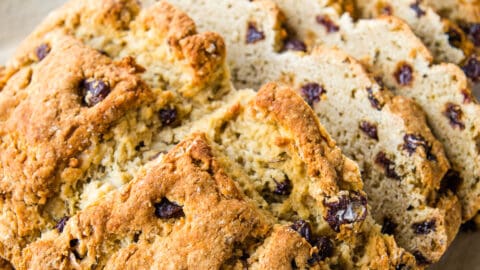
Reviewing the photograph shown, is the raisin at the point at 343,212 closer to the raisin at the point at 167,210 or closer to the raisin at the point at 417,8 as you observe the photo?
the raisin at the point at 167,210

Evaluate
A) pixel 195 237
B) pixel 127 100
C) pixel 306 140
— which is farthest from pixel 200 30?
pixel 195 237

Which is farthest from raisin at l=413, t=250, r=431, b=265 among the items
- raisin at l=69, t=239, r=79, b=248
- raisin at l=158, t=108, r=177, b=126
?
raisin at l=69, t=239, r=79, b=248

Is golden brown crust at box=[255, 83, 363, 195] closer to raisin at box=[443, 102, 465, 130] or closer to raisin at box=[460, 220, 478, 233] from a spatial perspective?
raisin at box=[443, 102, 465, 130]

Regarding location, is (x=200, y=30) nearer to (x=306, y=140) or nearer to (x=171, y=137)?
(x=171, y=137)

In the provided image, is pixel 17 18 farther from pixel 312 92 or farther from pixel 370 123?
pixel 370 123

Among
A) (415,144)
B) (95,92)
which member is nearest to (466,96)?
(415,144)
